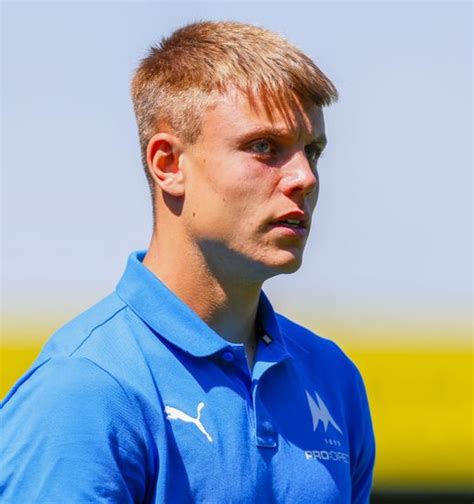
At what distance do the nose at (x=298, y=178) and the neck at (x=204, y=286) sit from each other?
24 centimetres

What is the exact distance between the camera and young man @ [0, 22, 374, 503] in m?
2.54

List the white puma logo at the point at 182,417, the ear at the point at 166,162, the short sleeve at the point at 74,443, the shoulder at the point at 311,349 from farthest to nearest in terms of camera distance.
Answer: the shoulder at the point at 311,349, the ear at the point at 166,162, the white puma logo at the point at 182,417, the short sleeve at the point at 74,443

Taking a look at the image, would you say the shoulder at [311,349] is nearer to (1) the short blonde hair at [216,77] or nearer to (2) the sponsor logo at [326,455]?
(2) the sponsor logo at [326,455]

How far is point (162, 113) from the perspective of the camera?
298 cm

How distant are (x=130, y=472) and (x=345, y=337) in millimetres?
4487

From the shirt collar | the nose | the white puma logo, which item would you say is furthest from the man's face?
the white puma logo

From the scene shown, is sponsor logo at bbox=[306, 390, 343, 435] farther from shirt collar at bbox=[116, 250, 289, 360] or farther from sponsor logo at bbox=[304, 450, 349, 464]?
shirt collar at bbox=[116, 250, 289, 360]

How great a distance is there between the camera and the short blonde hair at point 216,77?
2.84m

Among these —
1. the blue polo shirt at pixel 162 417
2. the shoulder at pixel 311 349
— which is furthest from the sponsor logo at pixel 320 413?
the shoulder at pixel 311 349

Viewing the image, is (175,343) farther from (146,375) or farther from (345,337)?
(345,337)

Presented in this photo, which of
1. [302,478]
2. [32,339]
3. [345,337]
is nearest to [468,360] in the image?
[345,337]

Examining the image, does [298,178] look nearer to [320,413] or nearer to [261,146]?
[261,146]

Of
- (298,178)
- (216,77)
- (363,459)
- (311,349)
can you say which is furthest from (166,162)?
(363,459)

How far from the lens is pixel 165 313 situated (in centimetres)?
280
